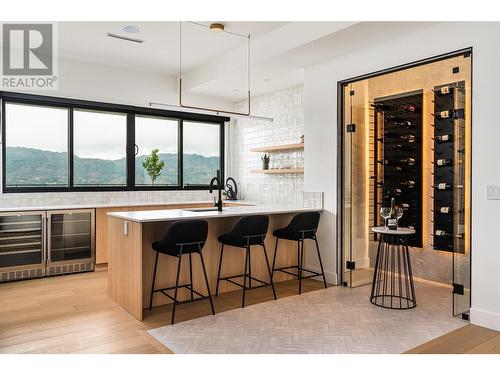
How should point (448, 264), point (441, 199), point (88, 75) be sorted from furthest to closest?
point (88, 75) → point (448, 264) → point (441, 199)

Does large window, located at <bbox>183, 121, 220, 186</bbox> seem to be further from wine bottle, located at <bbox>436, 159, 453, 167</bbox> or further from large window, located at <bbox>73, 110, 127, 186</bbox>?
wine bottle, located at <bbox>436, 159, 453, 167</bbox>

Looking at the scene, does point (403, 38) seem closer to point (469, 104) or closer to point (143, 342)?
point (469, 104)

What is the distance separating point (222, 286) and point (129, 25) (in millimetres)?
3240

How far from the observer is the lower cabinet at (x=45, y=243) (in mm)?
5047

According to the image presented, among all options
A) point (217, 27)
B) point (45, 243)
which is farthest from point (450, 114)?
point (45, 243)

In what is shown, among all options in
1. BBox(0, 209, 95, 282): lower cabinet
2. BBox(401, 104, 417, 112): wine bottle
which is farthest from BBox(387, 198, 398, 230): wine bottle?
BBox(0, 209, 95, 282): lower cabinet

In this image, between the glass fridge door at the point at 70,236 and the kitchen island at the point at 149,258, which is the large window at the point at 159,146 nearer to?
the glass fridge door at the point at 70,236

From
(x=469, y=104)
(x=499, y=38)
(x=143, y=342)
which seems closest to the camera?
(x=143, y=342)

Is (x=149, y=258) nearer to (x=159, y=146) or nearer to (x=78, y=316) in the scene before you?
(x=78, y=316)

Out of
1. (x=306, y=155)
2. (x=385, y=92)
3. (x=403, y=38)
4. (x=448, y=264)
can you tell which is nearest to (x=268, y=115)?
(x=306, y=155)

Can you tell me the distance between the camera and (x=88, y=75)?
5.91 m

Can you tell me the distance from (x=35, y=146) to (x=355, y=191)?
4.59m

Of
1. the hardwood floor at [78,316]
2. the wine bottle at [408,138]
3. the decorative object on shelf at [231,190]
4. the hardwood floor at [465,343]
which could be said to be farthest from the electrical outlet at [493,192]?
the decorative object on shelf at [231,190]

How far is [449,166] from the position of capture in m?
4.37
